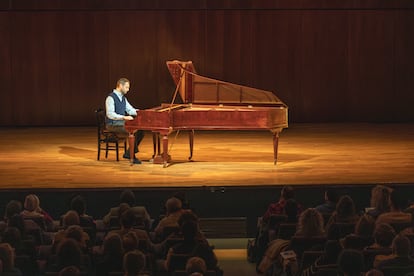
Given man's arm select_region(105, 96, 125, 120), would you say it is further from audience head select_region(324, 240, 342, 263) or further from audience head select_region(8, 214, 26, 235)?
audience head select_region(324, 240, 342, 263)

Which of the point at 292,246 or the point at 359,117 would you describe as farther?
the point at 359,117

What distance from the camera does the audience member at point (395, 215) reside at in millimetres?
6742

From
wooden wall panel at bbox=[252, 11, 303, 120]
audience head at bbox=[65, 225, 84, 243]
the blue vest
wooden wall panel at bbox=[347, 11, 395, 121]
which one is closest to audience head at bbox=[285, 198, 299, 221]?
audience head at bbox=[65, 225, 84, 243]

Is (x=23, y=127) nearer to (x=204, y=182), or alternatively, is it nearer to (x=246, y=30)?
(x=246, y=30)

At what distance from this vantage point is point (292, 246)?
244 inches

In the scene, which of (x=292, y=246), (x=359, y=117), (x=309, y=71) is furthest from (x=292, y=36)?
(x=292, y=246)

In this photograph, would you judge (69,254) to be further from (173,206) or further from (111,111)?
(111,111)

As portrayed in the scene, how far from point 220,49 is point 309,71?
1633mm

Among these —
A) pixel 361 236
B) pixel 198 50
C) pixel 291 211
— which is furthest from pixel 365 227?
pixel 198 50

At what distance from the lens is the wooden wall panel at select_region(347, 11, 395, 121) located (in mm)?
16500

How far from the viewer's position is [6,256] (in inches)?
207

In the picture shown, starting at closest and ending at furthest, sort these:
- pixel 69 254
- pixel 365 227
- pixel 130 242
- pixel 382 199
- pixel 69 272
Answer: pixel 69 272, pixel 69 254, pixel 130 242, pixel 365 227, pixel 382 199

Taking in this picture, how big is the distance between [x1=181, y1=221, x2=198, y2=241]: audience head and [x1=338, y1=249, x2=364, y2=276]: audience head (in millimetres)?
1226

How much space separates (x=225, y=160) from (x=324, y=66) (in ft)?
17.0
